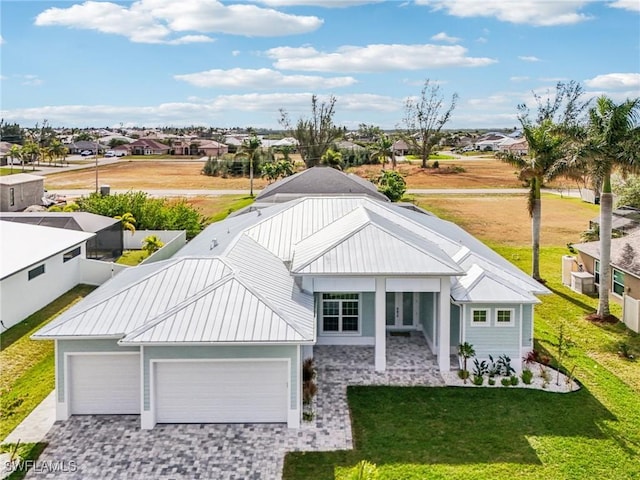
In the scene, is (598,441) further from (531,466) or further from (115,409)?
(115,409)

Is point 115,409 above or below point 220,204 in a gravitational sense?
below

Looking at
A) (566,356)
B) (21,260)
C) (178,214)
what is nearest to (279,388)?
(566,356)

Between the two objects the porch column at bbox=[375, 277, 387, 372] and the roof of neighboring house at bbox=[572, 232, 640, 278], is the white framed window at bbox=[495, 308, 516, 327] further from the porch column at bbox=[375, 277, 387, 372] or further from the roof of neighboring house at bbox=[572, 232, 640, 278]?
the roof of neighboring house at bbox=[572, 232, 640, 278]

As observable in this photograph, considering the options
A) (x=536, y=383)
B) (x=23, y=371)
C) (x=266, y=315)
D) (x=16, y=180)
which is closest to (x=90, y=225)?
(x=23, y=371)

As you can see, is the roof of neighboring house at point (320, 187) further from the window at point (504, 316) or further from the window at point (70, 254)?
the window at point (504, 316)

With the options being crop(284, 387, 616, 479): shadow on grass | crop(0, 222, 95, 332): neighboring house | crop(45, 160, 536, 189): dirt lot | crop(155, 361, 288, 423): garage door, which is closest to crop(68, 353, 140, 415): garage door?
crop(155, 361, 288, 423): garage door

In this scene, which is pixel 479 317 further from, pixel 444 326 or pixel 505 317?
pixel 444 326
